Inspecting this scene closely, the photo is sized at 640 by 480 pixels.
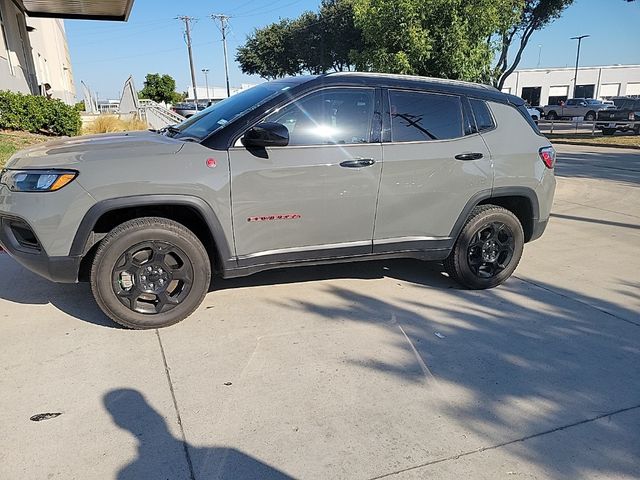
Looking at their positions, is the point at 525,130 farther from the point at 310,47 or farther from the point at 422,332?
the point at 310,47

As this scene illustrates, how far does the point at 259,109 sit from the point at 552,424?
9.12 ft

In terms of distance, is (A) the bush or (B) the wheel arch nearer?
(B) the wheel arch

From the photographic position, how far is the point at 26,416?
259 centimetres

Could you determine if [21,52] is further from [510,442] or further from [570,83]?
[570,83]

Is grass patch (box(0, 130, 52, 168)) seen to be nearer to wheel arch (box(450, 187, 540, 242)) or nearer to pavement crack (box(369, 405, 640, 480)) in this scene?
wheel arch (box(450, 187, 540, 242))

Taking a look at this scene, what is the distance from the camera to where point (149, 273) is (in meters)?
3.46

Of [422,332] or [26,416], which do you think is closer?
[26,416]

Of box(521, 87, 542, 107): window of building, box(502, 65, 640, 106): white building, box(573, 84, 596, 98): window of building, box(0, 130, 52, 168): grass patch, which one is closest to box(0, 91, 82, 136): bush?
box(0, 130, 52, 168): grass patch

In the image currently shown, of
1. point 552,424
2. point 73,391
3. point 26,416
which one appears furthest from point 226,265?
point 552,424

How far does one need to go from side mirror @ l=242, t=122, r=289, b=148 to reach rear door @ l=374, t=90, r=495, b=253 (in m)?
0.89

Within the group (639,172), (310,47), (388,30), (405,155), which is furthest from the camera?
(310,47)

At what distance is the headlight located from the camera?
3.13 metres

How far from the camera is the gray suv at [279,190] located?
3229mm

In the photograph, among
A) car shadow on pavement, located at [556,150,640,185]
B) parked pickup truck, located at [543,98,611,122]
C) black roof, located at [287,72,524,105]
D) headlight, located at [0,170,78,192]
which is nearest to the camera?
headlight, located at [0,170,78,192]
